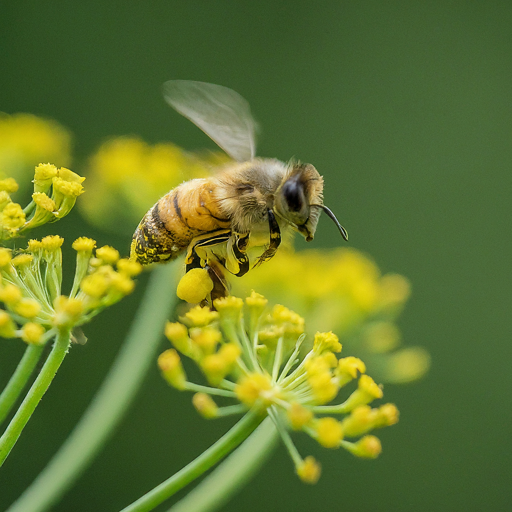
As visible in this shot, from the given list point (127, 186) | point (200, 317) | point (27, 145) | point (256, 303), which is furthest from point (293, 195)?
point (27, 145)

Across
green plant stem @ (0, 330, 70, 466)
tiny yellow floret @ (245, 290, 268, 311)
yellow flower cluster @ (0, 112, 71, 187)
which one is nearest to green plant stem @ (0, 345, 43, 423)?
green plant stem @ (0, 330, 70, 466)

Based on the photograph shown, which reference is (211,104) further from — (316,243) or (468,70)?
(468,70)

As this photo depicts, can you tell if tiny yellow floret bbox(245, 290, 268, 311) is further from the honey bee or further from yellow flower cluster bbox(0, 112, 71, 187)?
yellow flower cluster bbox(0, 112, 71, 187)

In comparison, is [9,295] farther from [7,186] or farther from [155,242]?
[155,242]

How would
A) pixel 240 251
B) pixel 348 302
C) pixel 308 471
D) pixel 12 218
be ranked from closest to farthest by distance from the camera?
pixel 308 471
pixel 12 218
pixel 240 251
pixel 348 302

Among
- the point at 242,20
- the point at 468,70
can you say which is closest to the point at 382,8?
the point at 468,70

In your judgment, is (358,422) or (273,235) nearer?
(358,422)
